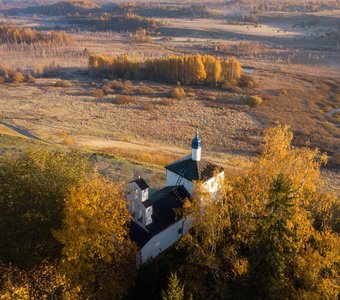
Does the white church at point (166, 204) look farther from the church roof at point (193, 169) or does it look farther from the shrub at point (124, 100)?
the shrub at point (124, 100)

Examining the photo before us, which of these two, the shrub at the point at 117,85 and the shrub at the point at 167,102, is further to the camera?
the shrub at the point at 117,85

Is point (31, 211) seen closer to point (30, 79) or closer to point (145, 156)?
point (145, 156)

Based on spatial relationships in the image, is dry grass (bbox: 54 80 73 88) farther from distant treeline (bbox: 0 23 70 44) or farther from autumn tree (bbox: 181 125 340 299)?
autumn tree (bbox: 181 125 340 299)

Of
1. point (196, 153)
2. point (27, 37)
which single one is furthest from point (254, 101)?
point (27, 37)

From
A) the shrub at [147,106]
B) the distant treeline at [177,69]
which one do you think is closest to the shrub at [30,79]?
the distant treeline at [177,69]

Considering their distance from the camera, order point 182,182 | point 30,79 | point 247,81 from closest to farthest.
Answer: point 182,182 < point 247,81 < point 30,79

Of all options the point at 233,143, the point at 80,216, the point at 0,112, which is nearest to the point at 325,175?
the point at 233,143

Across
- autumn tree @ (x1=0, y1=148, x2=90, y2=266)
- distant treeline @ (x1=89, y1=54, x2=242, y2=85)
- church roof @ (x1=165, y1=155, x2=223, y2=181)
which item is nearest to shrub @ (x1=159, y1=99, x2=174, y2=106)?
distant treeline @ (x1=89, y1=54, x2=242, y2=85)
